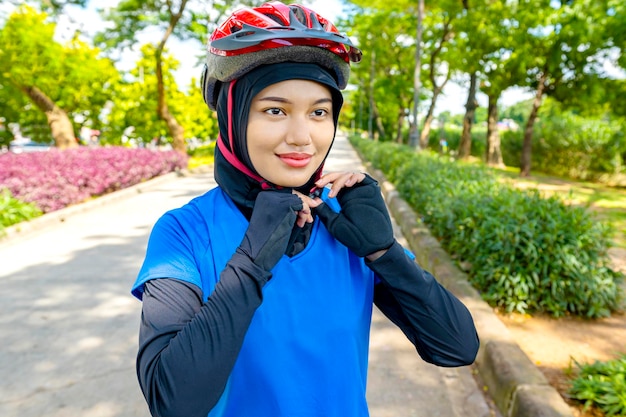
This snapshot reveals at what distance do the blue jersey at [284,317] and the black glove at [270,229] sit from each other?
0.09 metres

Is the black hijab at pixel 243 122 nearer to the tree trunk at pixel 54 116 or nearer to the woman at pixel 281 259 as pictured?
the woman at pixel 281 259

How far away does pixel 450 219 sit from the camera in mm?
4934

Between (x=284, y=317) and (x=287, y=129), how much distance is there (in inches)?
17.9

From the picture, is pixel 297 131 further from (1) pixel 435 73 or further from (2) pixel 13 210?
(1) pixel 435 73

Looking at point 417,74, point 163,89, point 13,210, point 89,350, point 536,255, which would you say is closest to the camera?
point 89,350

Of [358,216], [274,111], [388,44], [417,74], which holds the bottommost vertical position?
[358,216]

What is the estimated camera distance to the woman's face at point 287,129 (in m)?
1.06

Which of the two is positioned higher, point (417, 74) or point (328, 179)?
point (417, 74)

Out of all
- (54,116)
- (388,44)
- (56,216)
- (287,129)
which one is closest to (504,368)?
(287,129)

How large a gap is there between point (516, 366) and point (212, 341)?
7.59ft

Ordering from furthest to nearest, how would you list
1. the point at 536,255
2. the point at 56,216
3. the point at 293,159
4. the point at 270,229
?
the point at 56,216
the point at 536,255
the point at 293,159
the point at 270,229

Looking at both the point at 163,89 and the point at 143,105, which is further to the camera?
the point at 143,105

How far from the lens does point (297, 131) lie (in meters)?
1.07

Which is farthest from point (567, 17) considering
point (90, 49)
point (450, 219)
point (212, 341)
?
point (90, 49)
